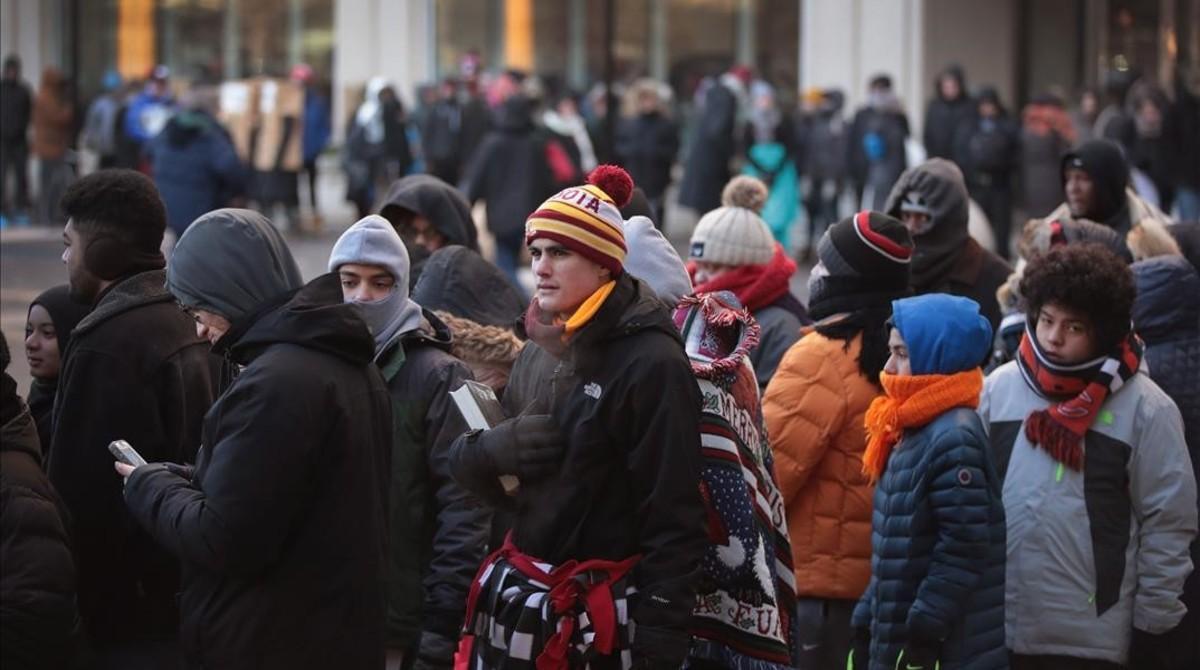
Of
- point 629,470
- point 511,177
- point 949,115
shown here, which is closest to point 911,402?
point 629,470

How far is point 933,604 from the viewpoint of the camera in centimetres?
528

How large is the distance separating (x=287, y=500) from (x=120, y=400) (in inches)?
39.3

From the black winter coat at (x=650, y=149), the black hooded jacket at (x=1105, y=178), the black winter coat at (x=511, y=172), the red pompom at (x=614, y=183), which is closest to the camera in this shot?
the red pompom at (x=614, y=183)

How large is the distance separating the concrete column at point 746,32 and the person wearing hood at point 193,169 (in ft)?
58.3

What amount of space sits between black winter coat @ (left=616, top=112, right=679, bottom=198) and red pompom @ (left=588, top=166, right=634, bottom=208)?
16.5 meters

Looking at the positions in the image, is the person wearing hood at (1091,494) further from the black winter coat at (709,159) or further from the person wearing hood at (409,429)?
the black winter coat at (709,159)

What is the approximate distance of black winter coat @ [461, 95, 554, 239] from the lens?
16391 millimetres

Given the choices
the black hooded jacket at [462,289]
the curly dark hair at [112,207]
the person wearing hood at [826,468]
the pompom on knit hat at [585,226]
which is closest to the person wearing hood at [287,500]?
the pompom on knit hat at [585,226]

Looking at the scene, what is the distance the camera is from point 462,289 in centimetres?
654

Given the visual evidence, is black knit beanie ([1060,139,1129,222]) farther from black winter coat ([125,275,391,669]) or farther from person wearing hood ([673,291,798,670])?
black winter coat ([125,275,391,669])

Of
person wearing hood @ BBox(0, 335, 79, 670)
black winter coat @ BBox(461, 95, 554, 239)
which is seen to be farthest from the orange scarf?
black winter coat @ BBox(461, 95, 554, 239)

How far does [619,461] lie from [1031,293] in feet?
6.25

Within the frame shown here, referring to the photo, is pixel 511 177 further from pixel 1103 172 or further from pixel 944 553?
pixel 944 553

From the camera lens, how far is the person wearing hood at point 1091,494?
19.1 ft
